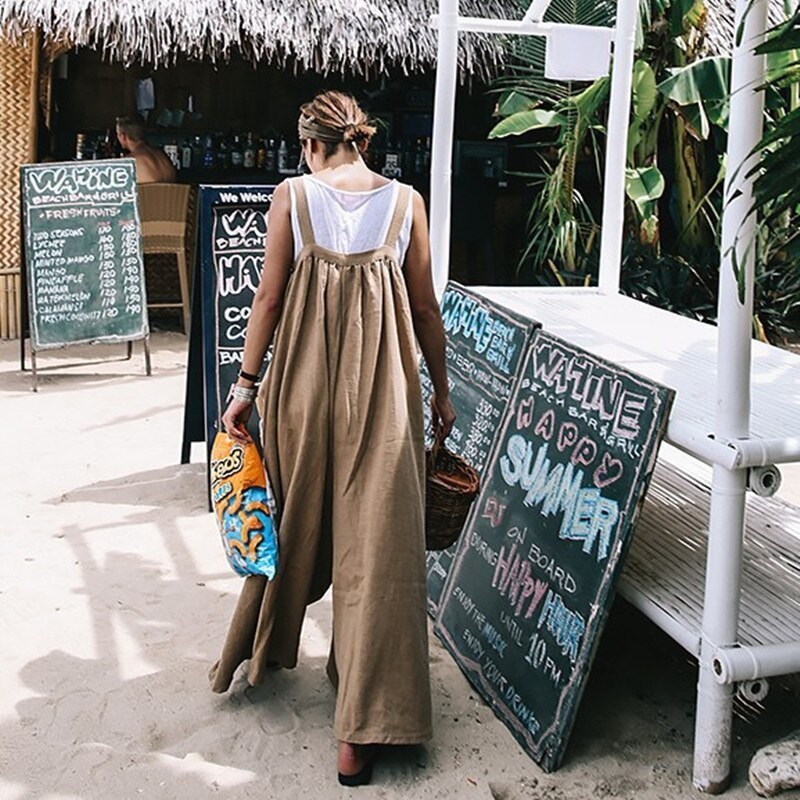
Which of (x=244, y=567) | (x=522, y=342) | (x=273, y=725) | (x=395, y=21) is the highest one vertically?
(x=395, y=21)

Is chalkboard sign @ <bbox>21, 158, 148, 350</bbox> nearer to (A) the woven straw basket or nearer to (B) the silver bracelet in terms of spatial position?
(B) the silver bracelet

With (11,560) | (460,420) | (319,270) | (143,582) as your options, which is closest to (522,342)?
(460,420)

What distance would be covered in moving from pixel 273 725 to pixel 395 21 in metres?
6.88

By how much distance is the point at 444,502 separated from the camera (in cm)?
370

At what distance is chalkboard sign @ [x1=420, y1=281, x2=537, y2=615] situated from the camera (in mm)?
4293

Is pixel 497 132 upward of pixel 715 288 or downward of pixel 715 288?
upward

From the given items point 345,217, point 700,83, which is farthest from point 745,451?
point 700,83

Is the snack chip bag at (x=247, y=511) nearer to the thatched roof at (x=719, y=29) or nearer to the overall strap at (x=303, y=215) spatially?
the overall strap at (x=303, y=215)

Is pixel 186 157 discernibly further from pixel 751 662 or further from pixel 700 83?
pixel 751 662

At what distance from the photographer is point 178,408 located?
7.61 metres

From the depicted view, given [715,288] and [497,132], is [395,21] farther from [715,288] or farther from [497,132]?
[715,288]

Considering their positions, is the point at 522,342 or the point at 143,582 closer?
the point at 522,342

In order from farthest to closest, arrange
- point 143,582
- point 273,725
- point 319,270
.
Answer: point 143,582 → point 273,725 → point 319,270

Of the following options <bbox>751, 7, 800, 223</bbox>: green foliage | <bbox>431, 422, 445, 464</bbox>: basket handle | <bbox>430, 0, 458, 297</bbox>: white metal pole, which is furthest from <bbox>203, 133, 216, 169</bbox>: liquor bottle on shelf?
<bbox>751, 7, 800, 223</bbox>: green foliage
